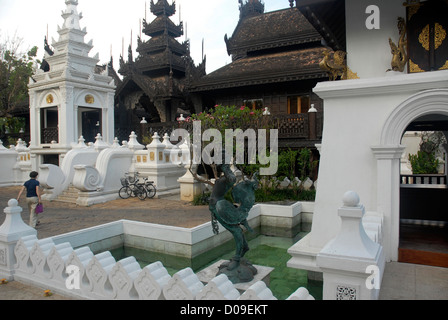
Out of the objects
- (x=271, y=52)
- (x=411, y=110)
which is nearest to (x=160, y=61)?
(x=271, y=52)

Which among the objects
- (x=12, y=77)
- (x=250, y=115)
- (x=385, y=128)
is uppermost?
(x=12, y=77)

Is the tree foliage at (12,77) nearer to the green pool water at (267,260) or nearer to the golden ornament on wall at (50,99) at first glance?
the golden ornament on wall at (50,99)

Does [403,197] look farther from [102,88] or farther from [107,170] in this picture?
[102,88]

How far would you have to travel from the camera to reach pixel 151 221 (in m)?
10.2

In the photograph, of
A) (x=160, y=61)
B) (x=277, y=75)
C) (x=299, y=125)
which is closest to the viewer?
(x=299, y=125)

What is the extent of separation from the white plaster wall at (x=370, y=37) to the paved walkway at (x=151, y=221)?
3.51 metres

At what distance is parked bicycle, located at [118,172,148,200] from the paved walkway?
40 cm

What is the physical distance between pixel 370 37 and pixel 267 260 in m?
5.48

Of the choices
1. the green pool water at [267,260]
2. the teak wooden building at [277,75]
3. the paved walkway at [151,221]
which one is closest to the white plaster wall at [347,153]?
the green pool water at [267,260]

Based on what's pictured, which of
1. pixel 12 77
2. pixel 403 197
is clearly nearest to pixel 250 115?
pixel 403 197

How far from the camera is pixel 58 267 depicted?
4.94 metres

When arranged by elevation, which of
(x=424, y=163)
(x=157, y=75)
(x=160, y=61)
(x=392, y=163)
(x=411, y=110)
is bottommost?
(x=424, y=163)

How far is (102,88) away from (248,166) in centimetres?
1077

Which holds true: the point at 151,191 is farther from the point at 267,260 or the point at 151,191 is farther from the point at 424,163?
the point at 424,163
